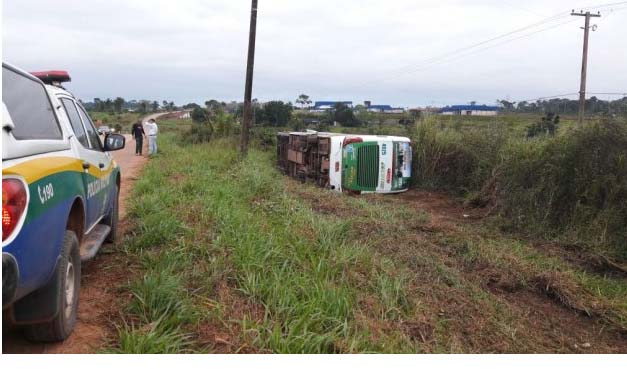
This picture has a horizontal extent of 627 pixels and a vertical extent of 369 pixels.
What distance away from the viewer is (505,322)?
459 cm

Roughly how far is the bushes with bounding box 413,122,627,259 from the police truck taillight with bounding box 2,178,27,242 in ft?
22.8

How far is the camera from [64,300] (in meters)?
3.37

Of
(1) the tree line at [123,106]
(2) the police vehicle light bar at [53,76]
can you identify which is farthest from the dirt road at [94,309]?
(1) the tree line at [123,106]

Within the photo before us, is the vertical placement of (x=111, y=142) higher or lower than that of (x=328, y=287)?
higher

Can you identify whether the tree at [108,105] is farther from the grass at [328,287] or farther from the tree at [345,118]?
the grass at [328,287]

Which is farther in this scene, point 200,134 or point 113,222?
point 200,134

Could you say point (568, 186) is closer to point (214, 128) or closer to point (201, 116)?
point (214, 128)

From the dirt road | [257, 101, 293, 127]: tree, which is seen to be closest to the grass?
the dirt road

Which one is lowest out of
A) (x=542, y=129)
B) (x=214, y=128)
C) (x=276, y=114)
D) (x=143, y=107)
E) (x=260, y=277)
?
(x=260, y=277)

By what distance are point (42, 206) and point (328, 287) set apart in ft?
7.33

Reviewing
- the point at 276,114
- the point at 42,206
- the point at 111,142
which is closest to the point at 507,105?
the point at 111,142

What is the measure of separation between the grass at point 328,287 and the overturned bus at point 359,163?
412 centimetres

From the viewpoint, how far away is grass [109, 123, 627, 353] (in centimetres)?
362

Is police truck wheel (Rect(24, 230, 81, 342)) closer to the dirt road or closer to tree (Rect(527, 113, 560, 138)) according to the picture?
the dirt road
